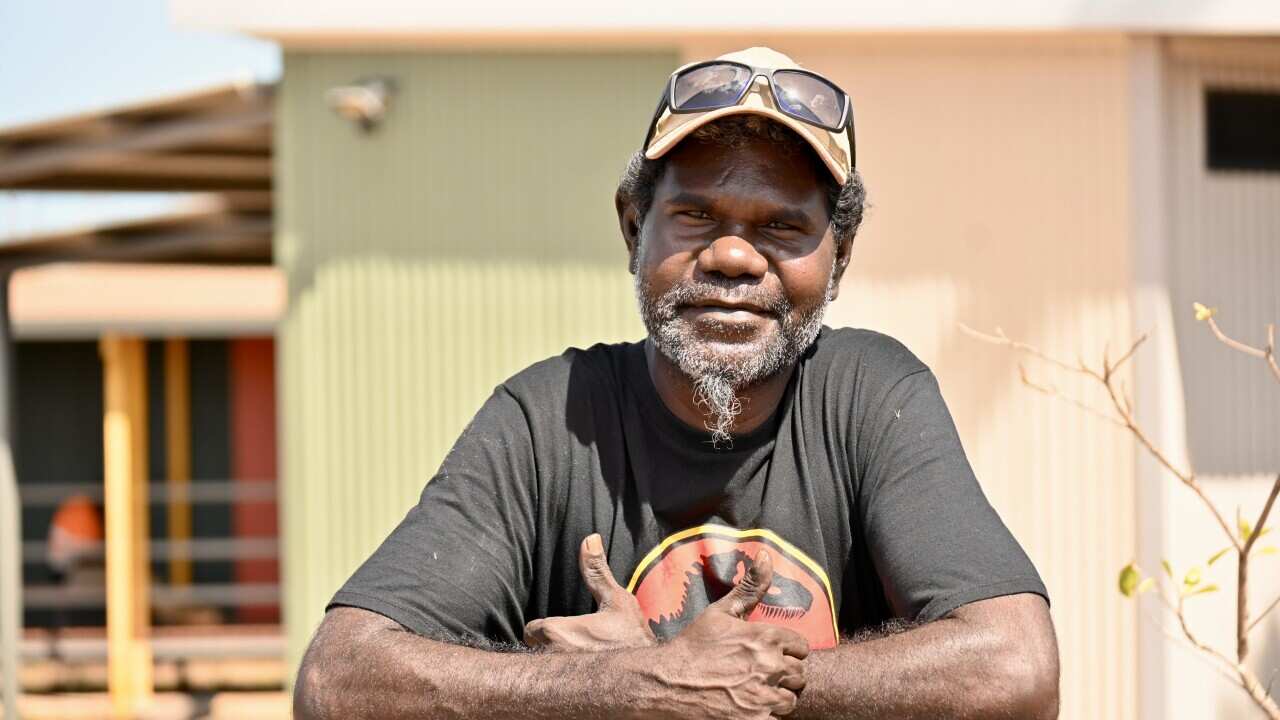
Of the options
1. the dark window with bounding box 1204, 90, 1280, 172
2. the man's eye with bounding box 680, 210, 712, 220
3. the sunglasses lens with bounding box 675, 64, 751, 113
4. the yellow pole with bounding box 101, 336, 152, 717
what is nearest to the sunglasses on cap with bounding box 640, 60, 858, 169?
the sunglasses lens with bounding box 675, 64, 751, 113

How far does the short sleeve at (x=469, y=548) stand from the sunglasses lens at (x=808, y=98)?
2.27 feet

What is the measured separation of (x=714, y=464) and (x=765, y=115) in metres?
0.59

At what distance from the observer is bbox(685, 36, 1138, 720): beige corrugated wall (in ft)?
16.9

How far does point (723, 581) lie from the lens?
84.0 inches

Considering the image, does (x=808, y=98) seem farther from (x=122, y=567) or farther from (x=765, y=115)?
(x=122, y=567)

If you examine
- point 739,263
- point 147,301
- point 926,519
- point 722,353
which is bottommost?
point 926,519

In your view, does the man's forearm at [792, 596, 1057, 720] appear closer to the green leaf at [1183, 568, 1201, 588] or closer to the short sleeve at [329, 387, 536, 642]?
the short sleeve at [329, 387, 536, 642]

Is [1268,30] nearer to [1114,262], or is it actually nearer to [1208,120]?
[1208,120]

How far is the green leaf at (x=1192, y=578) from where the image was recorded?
2.61 m

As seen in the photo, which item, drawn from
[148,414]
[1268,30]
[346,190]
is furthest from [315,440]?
[148,414]

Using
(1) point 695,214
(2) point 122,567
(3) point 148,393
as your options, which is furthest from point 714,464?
(3) point 148,393

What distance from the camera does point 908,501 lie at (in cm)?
202

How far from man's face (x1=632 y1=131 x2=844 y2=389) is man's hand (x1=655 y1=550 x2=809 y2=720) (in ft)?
1.62

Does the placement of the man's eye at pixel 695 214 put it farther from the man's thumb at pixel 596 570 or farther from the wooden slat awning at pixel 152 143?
the wooden slat awning at pixel 152 143
